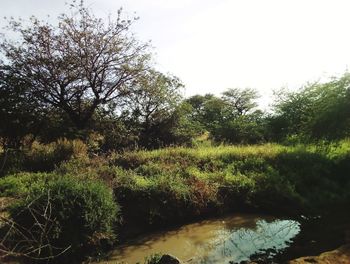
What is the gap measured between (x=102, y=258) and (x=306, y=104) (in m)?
16.2

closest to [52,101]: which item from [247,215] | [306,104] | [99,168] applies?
[99,168]

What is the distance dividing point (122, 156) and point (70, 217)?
7.30m

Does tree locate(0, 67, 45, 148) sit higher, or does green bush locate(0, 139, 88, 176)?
tree locate(0, 67, 45, 148)

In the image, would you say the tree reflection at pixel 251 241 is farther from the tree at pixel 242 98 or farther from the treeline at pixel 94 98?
the tree at pixel 242 98

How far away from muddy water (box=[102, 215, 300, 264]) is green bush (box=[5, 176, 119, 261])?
0.75 m

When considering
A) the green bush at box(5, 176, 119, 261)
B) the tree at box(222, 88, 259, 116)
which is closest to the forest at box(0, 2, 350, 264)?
the green bush at box(5, 176, 119, 261)

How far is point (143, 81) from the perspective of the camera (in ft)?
72.0

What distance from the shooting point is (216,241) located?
962 cm

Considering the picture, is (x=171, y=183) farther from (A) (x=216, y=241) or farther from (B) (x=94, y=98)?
(B) (x=94, y=98)

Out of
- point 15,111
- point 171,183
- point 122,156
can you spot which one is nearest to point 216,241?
point 171,183

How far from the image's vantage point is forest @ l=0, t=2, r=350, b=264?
8.64 metres

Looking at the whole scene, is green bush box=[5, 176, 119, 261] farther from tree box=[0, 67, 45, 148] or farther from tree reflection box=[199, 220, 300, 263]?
tree box=[0, 67, 45, 148]

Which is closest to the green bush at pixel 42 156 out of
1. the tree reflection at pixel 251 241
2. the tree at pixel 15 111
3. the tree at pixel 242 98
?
the tree at pixel 15 111

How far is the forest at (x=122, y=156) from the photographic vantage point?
Result: 28.3 ft
